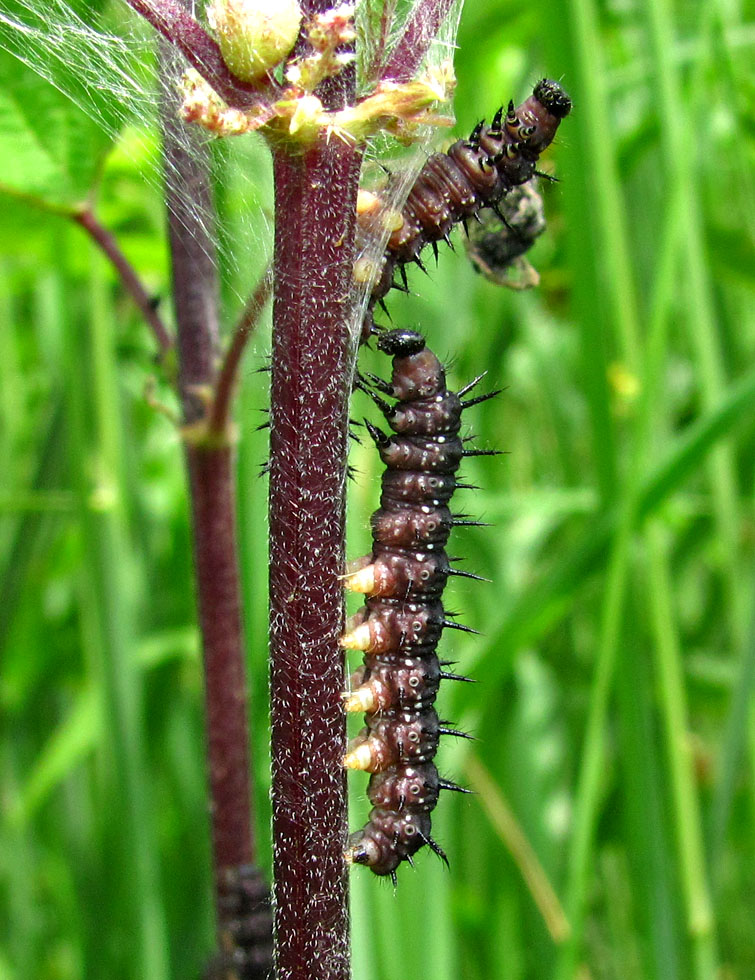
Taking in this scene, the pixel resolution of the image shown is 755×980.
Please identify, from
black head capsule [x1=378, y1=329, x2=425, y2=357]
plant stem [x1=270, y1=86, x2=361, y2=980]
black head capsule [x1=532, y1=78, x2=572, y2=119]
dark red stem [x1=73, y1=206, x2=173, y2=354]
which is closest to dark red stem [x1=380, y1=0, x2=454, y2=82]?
plant stem [x1=270, y1=86, x2=361, y2=980]

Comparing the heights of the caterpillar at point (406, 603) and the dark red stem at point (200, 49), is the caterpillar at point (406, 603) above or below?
below

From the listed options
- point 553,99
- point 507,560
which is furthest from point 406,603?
point 507,560

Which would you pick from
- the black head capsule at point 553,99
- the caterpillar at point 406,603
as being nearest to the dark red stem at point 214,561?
the caterpillar at point 406,603

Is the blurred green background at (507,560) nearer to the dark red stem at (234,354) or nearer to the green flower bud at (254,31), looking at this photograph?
the dark red stem at (234,354)

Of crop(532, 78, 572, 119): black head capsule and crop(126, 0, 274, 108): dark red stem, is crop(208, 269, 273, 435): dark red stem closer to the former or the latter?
crop(126, 0, 274, 108): dark red stem

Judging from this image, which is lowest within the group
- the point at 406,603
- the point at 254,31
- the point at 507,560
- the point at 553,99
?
the point at 406,603

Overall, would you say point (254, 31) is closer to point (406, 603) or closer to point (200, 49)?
point (200, 49)
